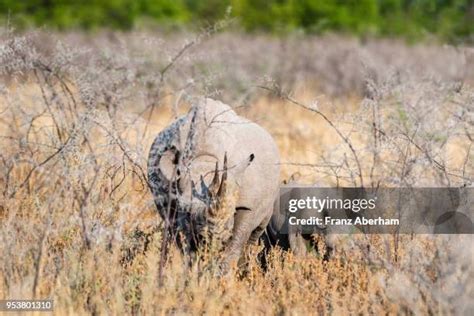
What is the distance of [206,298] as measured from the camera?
6.66 metres

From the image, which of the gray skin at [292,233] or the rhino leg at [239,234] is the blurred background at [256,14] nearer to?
the gray skin at [292,233]

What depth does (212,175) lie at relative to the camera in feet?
24.8

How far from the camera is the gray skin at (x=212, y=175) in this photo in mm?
7344

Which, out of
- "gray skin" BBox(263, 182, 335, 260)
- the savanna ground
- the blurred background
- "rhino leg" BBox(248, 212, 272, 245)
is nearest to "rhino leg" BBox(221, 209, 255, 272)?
the savanna ground

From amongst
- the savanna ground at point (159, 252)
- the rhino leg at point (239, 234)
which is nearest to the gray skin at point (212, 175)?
the rhino leg at point (239, 234)

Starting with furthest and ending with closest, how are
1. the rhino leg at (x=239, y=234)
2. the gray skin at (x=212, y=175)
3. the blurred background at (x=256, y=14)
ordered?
the blurred background at (x=256, y=14)
the rhino leg at (x=239, y=234)
the gray skin at (x=212, y=175)

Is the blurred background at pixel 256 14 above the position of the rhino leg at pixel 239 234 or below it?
above

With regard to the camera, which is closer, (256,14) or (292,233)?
(292,233)

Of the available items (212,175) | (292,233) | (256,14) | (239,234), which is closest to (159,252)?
(212,175)

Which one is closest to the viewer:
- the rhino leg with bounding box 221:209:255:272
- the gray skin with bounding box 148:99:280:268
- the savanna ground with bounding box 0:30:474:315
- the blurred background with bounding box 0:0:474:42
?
the savanna ground with bounding box 0:30:474:315

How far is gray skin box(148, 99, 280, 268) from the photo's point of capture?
7344mm

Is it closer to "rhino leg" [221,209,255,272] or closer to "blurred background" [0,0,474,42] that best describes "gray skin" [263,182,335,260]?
"rhino leg" [221,209,255,272]

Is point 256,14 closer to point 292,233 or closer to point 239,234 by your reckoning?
point 292,233

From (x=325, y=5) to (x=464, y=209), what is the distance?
29.1 metres
